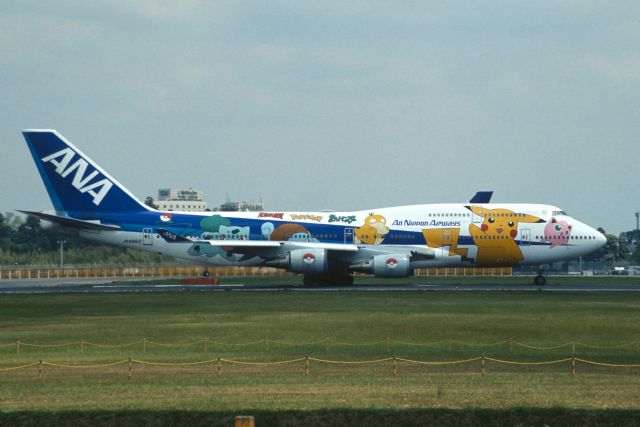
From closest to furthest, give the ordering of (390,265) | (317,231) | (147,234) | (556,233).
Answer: (390,265) → (556,233) → (317,231) → (147,234)

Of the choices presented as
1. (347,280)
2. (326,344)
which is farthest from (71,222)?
(326,344)

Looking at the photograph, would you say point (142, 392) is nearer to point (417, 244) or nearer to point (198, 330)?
point (198, 330)

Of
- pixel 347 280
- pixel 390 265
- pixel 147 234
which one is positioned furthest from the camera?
pixel 347 280

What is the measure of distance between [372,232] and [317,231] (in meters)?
4.46

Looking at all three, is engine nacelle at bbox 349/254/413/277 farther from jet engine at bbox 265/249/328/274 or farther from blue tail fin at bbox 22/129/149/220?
blue tail fin at bbox 22/129/149/220

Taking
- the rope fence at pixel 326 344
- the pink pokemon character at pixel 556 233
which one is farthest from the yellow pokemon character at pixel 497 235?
the rope fence at pixel 326 344

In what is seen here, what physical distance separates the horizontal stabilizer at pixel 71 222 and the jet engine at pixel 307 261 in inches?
566

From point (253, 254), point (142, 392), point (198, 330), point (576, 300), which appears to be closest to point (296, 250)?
point (253, 254)

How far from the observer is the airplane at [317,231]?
7838 cm

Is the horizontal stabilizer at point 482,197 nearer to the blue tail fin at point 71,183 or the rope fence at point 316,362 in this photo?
the blue tail fin at point 71,183

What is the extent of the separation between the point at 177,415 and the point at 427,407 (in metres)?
6.51

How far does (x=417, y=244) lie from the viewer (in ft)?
260

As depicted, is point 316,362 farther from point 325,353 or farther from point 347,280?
point 347,280

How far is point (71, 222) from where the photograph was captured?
79625 mm
